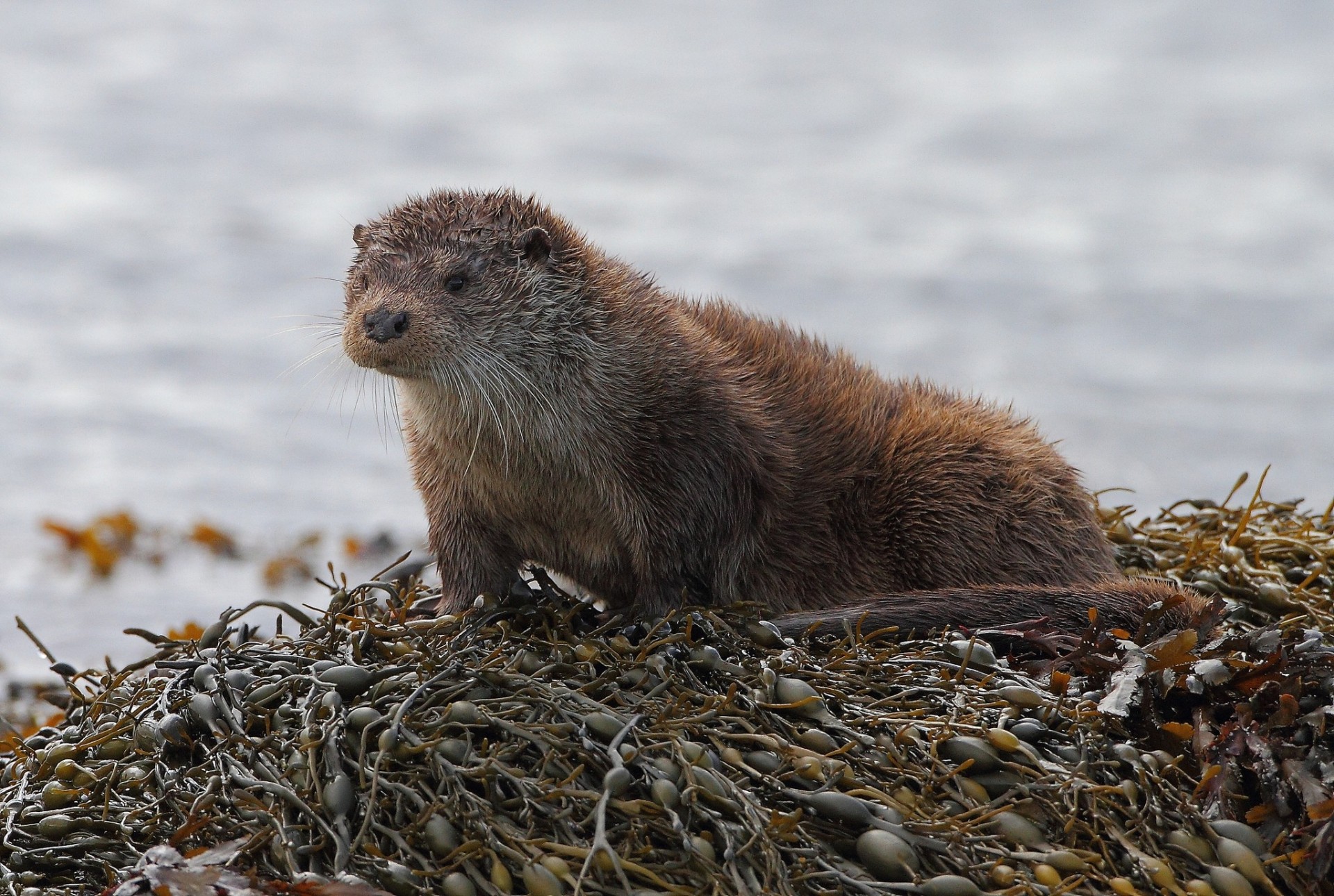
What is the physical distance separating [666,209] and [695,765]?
32.3 feet

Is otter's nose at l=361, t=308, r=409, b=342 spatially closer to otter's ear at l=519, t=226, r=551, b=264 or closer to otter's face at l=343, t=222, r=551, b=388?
otter's face at l=343, t=222, r=551, b=388

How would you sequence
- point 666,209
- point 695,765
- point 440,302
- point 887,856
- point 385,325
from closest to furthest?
point 887,856 → point 695,765 → point 385,325 → point 440,302 → point 666,209

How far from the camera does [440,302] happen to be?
3824 mm

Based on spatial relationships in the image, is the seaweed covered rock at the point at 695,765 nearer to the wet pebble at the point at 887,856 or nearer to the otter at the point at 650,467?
the wet pebble at the point at 887,856

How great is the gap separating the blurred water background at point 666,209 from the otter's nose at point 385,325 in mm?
635

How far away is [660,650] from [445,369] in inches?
36.9

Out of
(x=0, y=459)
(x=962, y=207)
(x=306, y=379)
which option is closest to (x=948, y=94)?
(x=962, y=207)

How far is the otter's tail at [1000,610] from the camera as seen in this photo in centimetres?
363

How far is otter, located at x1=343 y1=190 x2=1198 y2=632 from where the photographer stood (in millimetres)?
3791

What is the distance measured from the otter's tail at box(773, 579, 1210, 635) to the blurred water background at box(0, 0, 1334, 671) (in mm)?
1582

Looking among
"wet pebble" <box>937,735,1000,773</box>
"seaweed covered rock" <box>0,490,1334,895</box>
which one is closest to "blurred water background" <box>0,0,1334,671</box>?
"seaweed covered rock" <box>0,490,1334,895</box>

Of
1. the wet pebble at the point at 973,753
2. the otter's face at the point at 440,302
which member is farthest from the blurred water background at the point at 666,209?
the wet pebble at the point at 973,753

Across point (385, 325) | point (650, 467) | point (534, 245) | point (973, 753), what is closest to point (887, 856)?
point (973, 753)

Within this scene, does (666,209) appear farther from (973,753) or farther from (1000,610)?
(973,753)
